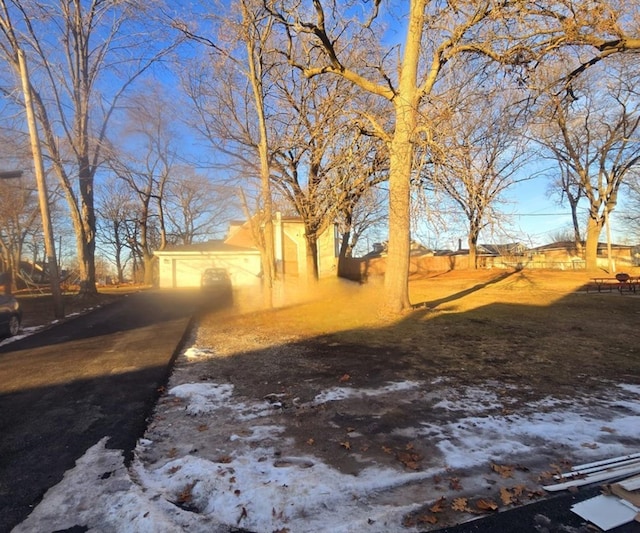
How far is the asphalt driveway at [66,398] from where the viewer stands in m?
3.36

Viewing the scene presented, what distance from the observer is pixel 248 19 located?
11.9 meters

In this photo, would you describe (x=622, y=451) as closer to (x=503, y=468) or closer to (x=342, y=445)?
(x=503, y=468)

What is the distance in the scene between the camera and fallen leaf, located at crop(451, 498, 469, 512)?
2754mm

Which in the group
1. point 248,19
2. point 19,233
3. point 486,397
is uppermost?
point 248,19

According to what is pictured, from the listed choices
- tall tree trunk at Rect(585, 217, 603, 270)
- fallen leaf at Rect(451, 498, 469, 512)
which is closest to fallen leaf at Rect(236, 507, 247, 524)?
fallen leaf at Rect(451, 498, 469, 512)

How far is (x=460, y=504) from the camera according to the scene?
2.80m

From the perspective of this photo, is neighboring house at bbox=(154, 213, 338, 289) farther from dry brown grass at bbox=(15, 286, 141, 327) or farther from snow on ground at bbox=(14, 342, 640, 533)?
snow on ground at bbox=(14, 342, 640, 533)

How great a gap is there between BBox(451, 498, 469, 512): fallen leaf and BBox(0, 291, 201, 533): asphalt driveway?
2.80 metres

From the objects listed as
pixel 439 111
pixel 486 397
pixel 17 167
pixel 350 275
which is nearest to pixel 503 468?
pixel 486 397

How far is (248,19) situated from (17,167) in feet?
45.2

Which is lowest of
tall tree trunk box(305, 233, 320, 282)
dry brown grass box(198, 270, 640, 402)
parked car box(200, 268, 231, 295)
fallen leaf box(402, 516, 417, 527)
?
dry brown grass box(198, 270, 640, 402)

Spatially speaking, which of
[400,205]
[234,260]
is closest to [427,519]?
[400,205]

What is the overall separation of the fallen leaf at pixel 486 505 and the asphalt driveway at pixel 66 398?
2.95m

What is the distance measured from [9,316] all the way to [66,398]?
21.4ft
